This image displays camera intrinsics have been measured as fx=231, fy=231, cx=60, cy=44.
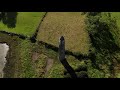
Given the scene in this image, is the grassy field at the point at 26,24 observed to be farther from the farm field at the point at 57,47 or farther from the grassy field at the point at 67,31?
the grassy field at the point at 67,31

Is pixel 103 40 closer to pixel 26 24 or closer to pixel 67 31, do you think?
pixel 67 31

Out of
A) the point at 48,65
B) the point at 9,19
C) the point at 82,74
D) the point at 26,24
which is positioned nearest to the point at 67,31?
the point at 26,24

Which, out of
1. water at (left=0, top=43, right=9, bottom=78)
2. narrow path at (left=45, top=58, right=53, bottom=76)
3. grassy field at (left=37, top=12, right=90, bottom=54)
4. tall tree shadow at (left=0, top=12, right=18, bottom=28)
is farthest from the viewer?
tall tree shadow at (left=0, top=12, right=18, bottom=28)

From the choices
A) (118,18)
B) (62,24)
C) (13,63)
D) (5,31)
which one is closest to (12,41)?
(5,31)

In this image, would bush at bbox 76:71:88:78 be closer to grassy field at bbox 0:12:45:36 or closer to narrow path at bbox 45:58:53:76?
narrow path at bbox 45:58:53:76

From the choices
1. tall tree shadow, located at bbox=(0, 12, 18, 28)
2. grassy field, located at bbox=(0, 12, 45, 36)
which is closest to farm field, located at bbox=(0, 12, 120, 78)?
grassy field, located at bbox=(0, 12, 45, 36)
